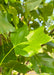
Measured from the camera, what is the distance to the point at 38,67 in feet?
1.00

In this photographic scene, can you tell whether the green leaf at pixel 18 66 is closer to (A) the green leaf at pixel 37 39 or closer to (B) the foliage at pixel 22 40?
(B) the foliage at pixel 22 40

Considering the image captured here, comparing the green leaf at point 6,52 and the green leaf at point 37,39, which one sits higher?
the green leaf at point 6,52

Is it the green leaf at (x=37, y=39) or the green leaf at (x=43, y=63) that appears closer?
the green leaf at (x=37, y=39)

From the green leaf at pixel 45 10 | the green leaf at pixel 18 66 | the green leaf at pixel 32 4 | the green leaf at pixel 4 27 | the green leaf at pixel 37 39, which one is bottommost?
the green leaf at pixel 37 39

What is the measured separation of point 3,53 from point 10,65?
2.6 inches

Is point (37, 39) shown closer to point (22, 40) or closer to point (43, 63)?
point (22, 40)

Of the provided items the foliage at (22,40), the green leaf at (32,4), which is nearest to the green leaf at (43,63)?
the foliage at (22,40)

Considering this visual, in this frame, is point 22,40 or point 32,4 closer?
point 22,40

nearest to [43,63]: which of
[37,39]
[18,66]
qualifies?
[18,66]

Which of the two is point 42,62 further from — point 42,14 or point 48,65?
point 42,14

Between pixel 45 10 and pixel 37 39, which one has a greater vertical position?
pixel 45 10

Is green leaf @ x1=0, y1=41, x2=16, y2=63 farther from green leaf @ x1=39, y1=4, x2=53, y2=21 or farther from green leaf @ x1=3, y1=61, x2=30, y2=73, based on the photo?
green leaf @ x1=39, y1=4, x2=53, y2=21

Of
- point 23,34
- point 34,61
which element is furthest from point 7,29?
point 34,61

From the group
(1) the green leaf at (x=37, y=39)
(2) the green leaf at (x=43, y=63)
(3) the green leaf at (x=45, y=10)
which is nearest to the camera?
(1) the green leaf at (x=37, y=39)
